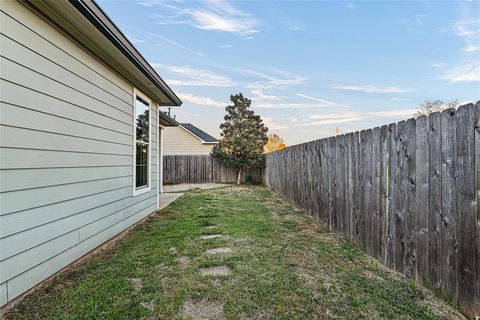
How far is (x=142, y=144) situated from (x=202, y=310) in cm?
398

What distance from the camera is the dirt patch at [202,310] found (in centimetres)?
199

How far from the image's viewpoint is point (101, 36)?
10.2 ft

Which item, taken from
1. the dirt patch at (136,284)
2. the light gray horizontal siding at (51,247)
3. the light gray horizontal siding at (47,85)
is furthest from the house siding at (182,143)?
the dirt patch at (136,284)

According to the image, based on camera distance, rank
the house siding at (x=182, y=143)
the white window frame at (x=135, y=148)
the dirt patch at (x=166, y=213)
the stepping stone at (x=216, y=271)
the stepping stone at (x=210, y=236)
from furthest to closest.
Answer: the house siding at (x=182, y=143) → the dirt patch at (x=166, y=213) → the white window frame at (x=135, y=148) → the stepping stone at (x=210, y=236) → the stepping stone at (x=216, y=271)

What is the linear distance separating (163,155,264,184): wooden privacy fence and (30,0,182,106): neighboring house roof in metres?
10.4

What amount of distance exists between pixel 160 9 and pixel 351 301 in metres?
7.63

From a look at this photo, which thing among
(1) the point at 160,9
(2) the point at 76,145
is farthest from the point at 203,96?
(2) the point at 76,145

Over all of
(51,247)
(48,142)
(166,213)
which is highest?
(48,142)

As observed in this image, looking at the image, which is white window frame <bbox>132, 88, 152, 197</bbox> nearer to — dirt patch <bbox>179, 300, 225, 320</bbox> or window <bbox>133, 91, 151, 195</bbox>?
window <bbox>133, 91, 151, 195</bbox>

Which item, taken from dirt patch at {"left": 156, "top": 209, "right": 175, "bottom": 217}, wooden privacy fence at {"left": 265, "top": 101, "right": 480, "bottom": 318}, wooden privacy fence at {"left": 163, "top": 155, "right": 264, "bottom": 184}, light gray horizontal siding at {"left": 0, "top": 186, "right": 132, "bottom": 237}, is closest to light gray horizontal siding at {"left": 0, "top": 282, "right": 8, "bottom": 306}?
light gray horizontal siding at {"left": 0, "top": 186, "right": 132, "bottom": 237}

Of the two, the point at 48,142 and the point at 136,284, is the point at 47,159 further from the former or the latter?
the point at 136,284

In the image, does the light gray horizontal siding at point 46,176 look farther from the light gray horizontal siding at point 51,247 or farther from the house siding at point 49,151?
the light gray horizontal siding at point 51,247

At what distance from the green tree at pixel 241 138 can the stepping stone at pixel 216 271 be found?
11600 mm

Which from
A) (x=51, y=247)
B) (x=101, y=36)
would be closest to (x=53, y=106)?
(x=101, y=36)
